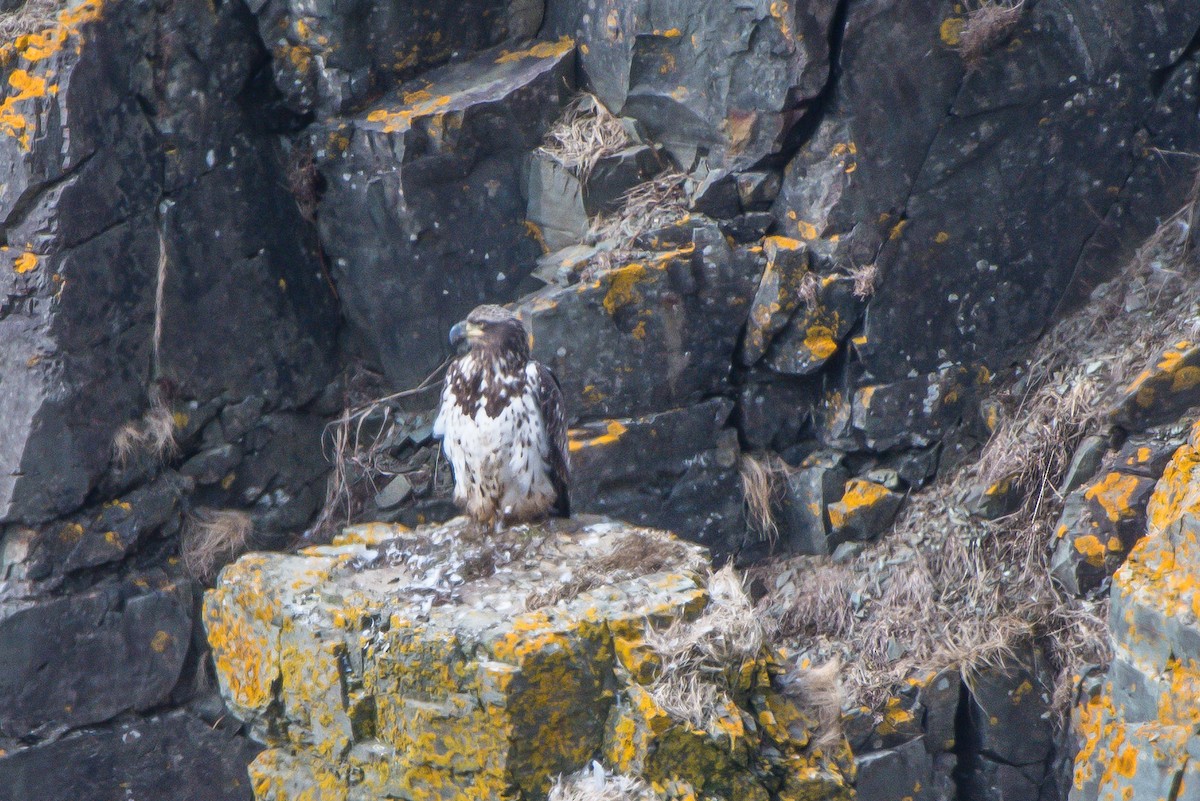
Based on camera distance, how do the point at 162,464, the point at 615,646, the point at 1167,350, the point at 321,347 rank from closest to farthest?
1. the point at 615,646
2. the point at 1167,350
3. the point at 162,464
4. the point at 321,347

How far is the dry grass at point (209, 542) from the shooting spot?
7.04 metres

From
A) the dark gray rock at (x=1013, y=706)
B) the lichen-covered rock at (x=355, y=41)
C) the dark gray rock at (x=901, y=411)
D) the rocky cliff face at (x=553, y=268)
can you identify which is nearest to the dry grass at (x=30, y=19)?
the rocky cliff face at (x=553, y=268)

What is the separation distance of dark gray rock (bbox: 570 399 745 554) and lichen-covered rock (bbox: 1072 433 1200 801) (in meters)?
3.75

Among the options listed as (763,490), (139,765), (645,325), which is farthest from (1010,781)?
(139,765)

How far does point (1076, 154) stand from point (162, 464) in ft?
18.4

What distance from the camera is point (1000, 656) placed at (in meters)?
6.67

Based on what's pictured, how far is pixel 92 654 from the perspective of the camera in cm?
671

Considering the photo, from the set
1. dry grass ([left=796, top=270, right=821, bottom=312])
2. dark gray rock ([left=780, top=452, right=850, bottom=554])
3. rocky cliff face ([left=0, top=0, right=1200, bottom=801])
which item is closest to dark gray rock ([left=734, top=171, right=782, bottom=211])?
rocky cliff face ([left=0, top=0, right=1200, bottom=801])

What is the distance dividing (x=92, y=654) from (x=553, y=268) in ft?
11.2

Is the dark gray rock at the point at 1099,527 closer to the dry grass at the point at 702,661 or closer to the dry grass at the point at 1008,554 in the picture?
the dry grass at the point at 1008,554

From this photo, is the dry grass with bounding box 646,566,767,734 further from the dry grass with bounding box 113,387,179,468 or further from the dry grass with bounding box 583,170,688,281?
the dry grass with bounding box 113,387,179,468

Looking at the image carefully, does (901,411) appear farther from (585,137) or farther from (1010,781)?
(585,137)

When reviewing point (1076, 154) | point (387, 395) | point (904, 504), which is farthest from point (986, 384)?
point (387, 395)

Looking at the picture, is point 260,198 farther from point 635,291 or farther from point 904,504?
point 904,504
